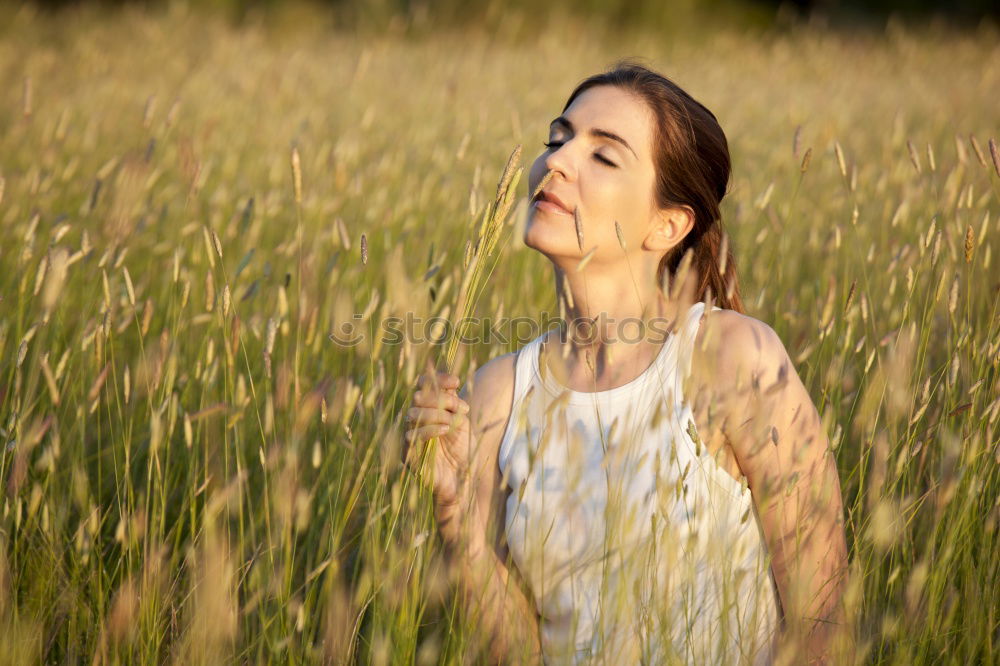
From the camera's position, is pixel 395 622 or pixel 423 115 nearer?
pixel 395 622

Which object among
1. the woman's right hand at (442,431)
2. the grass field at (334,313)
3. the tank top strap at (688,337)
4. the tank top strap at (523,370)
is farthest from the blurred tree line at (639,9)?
the woman's right hand at (442,431)

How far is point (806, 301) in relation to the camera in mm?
2521

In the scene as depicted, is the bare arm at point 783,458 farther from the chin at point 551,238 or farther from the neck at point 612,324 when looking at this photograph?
the chin at point 551,238

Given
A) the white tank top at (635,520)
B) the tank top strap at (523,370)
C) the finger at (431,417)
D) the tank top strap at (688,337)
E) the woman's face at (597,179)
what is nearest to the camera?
the finger at (431,417)

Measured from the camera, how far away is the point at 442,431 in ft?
4.13

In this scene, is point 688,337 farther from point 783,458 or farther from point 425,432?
point 425,432

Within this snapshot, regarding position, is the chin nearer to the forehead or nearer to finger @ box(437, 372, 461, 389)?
the forehead

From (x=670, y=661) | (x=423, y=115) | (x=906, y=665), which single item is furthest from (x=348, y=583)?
(x=423, y=115)

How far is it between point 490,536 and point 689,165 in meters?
0.85

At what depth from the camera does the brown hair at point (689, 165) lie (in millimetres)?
1775

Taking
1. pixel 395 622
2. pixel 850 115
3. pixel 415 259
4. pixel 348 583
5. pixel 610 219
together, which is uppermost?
pixel 850 115

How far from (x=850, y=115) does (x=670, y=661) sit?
479 centimetres

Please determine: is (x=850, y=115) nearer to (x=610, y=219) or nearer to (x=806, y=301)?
(x=806, y=301)

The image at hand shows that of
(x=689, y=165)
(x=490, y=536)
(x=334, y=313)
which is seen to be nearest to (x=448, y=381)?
(x=490, y=536)
